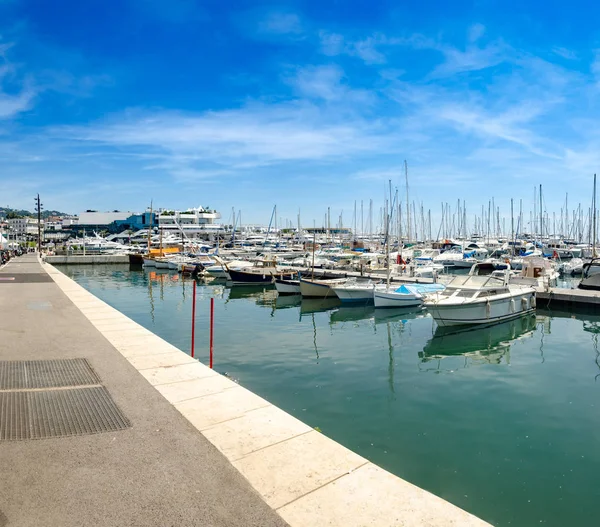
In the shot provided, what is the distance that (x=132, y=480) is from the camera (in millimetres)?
5621

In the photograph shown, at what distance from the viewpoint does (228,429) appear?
7.43 metres

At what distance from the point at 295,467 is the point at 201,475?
126cm

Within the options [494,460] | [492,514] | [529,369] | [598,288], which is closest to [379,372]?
[529,369]

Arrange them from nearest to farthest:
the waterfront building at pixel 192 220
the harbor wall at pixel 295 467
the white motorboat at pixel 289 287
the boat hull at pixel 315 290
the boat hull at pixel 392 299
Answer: the harbor wall at pixel 295 467 → the boat hull at pixel 392 299 → the boat hull at pixel 315 290 → the white motorboat at pixel 289 287 → the waterfront building at pixel 192 220

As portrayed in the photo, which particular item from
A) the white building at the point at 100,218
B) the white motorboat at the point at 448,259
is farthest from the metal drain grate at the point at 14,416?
the white building at the point at 100,218

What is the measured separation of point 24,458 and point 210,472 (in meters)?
2.47

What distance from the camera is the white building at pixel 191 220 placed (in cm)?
16014

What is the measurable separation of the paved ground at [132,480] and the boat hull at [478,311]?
59.1 ft

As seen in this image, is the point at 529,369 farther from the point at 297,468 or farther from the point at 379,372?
the point at 297,468

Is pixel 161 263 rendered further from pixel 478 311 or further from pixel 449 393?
pixel 449 393

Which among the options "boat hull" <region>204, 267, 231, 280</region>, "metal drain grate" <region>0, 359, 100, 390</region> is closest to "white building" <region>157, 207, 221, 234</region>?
"boat hull" <region>204, 267, 231, 280</region>

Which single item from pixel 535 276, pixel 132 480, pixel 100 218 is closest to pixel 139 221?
pixel 100 218

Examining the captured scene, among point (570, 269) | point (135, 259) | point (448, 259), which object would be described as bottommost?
point (570, 269)

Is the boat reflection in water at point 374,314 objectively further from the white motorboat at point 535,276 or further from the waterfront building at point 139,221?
the waterfront building at point 139,221
